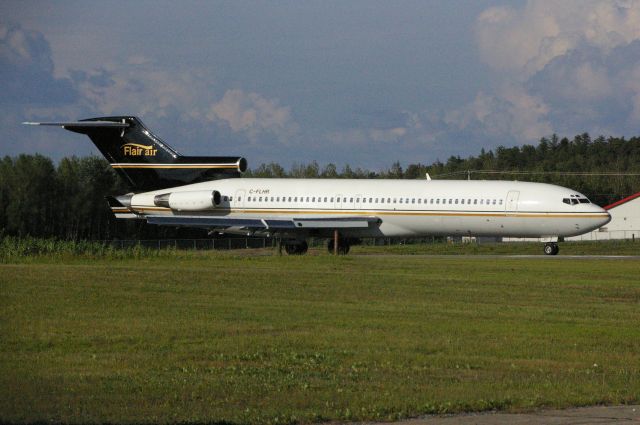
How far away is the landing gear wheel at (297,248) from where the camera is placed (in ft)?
164

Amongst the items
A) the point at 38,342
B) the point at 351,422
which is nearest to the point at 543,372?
the point at 351,422

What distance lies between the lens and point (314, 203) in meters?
49.9

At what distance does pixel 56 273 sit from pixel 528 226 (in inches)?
953

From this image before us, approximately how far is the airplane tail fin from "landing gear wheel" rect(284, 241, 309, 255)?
18.8ft

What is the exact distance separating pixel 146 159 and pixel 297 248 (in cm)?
935

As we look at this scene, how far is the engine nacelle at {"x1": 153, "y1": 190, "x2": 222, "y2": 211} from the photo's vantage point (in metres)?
50.5

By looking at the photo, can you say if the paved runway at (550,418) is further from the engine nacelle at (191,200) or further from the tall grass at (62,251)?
the engine nacelle at (191,200)

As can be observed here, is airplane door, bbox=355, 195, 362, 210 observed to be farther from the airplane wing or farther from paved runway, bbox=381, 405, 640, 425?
paved runway, bbox=381, 405, 640, 425

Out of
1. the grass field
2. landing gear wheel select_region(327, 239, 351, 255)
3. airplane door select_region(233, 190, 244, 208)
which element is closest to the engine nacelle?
airplane door select_region(233, 190, 244, 208)

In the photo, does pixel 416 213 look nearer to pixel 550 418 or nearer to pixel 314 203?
pixel 314 203

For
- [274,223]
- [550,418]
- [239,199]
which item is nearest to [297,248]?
[274,223]

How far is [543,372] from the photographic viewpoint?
1468cm

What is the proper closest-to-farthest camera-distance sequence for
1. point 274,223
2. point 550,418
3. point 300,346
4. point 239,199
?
point 550,418, point 300,346, point 274,223, point 239,199

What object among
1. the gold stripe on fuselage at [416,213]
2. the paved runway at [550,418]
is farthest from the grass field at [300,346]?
the gold stripe on fuselage at [416,213]
